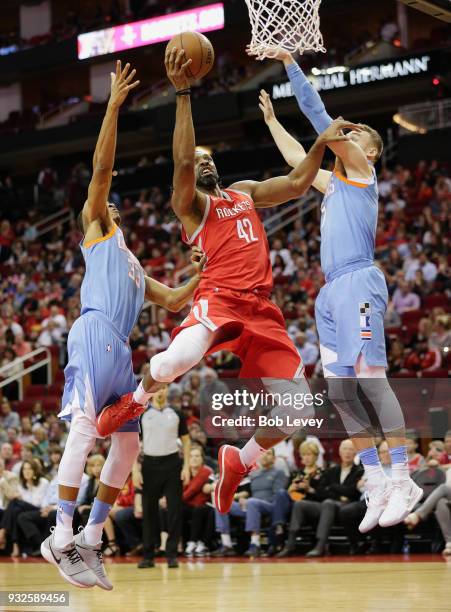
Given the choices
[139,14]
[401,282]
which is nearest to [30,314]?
[401,282]

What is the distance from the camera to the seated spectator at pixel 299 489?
509 inches

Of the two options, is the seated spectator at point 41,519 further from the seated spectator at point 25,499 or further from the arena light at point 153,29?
A: the arena light at point 153,29

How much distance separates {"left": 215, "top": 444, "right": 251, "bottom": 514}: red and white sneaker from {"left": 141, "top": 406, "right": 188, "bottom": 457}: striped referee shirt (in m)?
5.26

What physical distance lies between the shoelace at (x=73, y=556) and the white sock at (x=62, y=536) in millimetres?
68

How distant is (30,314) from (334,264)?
16.4 metres

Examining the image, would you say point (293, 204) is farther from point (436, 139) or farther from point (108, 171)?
point (108, 171)

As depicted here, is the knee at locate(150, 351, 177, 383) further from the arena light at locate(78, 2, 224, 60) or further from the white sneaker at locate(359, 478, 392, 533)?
the arena light at locate(78, 2, 224, 60)

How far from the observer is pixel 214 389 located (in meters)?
7.40

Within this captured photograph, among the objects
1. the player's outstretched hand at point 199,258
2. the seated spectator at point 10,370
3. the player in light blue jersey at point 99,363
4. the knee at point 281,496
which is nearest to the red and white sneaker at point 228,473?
the player in light blue jersey at point 99,363

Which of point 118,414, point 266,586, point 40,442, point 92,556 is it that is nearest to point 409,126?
point 40,442

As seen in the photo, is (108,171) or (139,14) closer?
(108,171)

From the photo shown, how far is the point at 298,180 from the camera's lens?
7.20 metres

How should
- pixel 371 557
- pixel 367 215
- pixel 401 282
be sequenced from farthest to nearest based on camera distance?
pixel 401 282 < pixel 371 557 < pixel 367 215

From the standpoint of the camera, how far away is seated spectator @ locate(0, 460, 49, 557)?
1466cm
